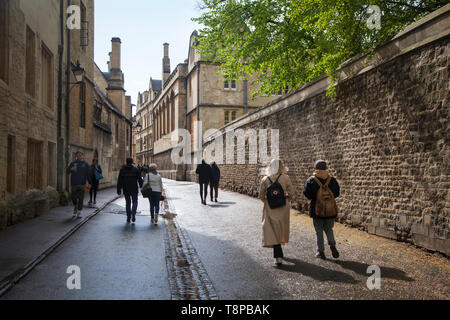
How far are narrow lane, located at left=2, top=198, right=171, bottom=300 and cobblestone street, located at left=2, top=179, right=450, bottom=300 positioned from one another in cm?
1

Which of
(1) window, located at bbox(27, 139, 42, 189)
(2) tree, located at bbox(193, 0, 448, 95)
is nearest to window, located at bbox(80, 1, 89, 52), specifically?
(2) tree, located at bbox(193, 0, 448, 95)

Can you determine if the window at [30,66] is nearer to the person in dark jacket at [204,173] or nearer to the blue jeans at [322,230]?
the person in dark jacket at [204,173]

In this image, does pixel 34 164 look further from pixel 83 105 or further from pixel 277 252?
pixel 277 252

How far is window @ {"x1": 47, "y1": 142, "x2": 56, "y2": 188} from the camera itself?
14.0 metres

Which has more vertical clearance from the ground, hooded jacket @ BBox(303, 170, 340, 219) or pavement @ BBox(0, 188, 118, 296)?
hooded jacket @ BBox(303, 170, 340, 219)

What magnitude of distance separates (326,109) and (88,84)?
14.0 meters

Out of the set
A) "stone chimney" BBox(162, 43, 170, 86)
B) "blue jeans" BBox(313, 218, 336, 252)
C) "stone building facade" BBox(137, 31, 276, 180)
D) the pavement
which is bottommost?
the pavement

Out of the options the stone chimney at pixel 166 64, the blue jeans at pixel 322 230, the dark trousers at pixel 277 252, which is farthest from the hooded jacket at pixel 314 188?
the stone chimney at pixel 166 64

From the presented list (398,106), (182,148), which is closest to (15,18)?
(398,106)

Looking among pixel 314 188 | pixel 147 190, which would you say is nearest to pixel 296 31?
pixel 147 190

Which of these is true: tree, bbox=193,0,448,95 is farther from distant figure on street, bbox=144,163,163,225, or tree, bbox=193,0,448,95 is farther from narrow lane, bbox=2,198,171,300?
narrow lane, bbox=2,198,171,300

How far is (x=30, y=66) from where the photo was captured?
12.0 metres

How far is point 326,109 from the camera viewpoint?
37.7 feet
